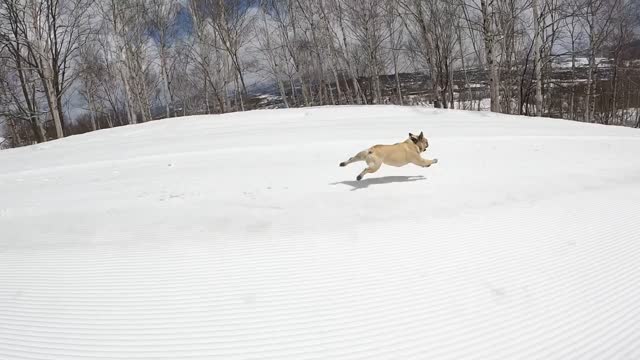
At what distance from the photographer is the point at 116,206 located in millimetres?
3600

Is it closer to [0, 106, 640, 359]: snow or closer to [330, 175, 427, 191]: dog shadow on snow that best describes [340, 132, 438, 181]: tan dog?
[330, 175, 427, 191]: dog shadow on snow

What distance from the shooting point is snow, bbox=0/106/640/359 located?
1.56 m

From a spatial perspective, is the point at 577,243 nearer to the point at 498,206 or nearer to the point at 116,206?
the point at 498,206

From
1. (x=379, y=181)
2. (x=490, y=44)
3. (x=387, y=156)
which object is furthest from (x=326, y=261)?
(x=490, y=44)

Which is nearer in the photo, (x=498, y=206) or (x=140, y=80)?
(x=498, y=206)

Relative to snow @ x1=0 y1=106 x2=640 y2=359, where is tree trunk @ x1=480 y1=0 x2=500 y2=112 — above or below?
above

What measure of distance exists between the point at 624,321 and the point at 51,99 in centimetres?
1763

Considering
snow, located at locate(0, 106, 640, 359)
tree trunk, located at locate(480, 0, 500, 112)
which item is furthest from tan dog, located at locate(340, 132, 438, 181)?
tree trunk, located at locate(480, 0, 500, 112)

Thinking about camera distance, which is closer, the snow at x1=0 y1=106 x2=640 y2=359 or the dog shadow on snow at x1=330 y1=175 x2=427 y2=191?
the snow at x1=0 y1=106 x2=640 y2=359

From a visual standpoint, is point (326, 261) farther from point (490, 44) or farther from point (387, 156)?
point (490, 44)

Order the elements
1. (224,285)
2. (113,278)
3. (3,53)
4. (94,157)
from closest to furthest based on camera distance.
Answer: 1. (224,285)
2. (113,278)
3. (94,157)
4. (3,53)

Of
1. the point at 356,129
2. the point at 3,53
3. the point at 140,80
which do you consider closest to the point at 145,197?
the point at 356,129

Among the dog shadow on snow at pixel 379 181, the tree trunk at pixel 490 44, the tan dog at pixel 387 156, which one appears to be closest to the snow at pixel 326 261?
the dog shadow on snow at pixel 379 181

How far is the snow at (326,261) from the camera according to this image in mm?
1560
